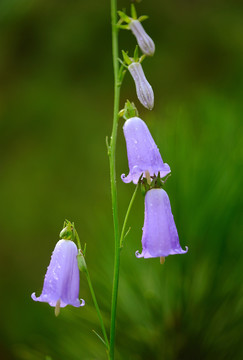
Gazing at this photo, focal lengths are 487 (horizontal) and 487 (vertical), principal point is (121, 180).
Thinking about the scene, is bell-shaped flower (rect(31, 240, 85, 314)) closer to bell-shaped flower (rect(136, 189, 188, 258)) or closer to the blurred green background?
bell-shaped flower (rect(136, 189, 188, 258))

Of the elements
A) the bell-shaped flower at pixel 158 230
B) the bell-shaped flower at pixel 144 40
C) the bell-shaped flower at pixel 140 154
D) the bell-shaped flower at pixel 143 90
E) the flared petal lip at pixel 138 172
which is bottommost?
the bell-shaped flower at pixel 158 230

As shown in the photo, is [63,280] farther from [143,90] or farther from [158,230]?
[143,90]

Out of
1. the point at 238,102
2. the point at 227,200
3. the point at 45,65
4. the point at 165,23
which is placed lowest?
the point at 227,200

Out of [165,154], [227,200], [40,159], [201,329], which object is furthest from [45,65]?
[201,329]

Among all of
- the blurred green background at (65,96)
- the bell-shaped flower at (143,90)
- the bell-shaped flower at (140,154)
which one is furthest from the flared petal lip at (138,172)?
the blurred green background at (65,96)

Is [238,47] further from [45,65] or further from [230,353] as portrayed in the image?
[230,353]

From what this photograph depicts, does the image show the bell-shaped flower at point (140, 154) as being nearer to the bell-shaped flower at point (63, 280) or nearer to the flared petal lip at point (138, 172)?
the flared petal lip at point (138, 172)

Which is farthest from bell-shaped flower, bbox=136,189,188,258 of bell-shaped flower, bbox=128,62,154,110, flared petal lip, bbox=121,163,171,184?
bell-shaped flower, bbox=128,62,154,110
